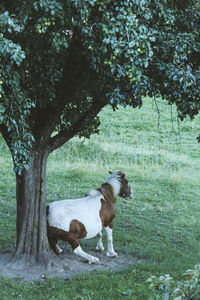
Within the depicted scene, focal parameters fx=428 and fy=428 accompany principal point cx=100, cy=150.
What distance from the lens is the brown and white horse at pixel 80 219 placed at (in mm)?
9867

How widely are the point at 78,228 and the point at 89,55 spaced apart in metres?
4.12

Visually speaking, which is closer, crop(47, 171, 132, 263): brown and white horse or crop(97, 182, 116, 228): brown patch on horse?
crop(47, 171, 132, 263): brown and white horse

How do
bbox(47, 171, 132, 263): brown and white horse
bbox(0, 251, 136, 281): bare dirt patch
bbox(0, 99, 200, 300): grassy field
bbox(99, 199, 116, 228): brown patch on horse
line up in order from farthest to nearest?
bbox(99, 199, 116, 228): brown patch on horse → bbox(47, 171, 132, 263): brown and white horse → bbox(0, 251, 136, 281): bare dirt patch → bbox(0, 99, 200, 300): grassy field

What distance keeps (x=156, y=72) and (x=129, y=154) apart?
56.2 feet

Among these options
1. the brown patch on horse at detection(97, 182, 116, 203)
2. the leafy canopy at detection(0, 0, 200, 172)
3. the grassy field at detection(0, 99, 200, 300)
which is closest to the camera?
the leafy canopy at detection(0, 0, 200, 172)

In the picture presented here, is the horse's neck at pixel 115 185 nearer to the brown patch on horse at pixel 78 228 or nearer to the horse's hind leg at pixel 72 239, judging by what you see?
the brown patch on horse at pixel 78 228

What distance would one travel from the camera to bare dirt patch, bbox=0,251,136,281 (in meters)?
9.24

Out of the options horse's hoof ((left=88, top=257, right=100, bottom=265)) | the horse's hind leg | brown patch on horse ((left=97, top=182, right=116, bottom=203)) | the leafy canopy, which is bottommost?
horse's hoof ((left=88, top=257, right=100, bottom=265))

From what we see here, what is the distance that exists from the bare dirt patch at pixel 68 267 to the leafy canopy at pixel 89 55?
2.78m

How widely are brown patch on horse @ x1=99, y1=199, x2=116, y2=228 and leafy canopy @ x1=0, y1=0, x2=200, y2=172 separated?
219 cm

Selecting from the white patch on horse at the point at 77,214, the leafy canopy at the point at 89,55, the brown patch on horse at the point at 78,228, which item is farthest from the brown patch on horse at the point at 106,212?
the leafy canopy at the point at 89,55

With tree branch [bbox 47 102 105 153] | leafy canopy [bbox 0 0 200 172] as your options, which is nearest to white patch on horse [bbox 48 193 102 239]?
tree branch [bbox 47 102 105 153]

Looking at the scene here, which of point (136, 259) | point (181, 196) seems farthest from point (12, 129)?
point (181, 196)

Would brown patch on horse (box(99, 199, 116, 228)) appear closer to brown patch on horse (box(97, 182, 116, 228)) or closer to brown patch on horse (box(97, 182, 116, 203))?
brown patch on horse (box(97, 182, 116, 228))
